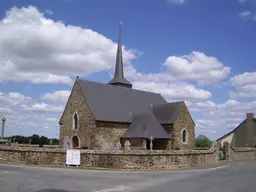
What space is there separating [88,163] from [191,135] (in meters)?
18.1

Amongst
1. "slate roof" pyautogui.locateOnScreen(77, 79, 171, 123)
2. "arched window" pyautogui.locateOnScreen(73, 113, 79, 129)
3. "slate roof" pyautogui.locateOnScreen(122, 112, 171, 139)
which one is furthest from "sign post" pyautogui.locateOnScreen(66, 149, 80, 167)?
"arched window" pyautogui.locateOnScreen(73, 113, 79, 129)

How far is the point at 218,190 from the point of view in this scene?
11.1m

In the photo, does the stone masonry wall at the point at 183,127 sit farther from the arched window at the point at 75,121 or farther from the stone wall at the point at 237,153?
the arched window at the point at 75,121

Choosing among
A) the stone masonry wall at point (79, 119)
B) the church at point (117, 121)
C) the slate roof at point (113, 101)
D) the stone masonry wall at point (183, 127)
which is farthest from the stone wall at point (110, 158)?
the slate roof at point (113, 101)

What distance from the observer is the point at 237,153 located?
33469 mm

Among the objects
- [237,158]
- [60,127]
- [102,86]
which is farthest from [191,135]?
[60,127]

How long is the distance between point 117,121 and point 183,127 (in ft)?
26.3

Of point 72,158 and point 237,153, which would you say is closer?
point 72,158

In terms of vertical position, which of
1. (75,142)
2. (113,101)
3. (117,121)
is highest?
(113,101)

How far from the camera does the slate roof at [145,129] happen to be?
31.0 meters

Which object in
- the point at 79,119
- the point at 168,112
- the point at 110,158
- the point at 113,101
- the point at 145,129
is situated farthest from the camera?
the point at 113,101

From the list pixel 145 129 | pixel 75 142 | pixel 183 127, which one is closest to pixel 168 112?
pixel 183 127

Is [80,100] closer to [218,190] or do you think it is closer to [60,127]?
[60,127]

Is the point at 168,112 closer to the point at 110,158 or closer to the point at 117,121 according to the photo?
the point at 117,121
